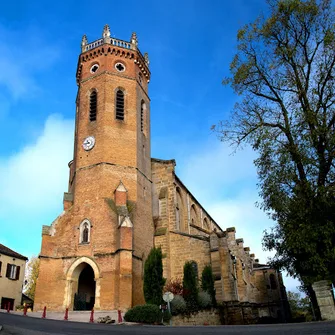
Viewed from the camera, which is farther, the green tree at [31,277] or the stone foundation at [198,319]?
the green tree at [31,277]

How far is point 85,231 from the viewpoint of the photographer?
80.0 ft

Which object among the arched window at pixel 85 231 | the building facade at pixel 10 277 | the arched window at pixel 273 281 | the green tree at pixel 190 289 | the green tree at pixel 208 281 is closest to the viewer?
the green tree at pixel 190 289

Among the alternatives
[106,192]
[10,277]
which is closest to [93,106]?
[106,192]

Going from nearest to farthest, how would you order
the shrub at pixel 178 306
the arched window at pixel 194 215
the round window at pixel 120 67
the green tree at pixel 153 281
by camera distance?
the shrub at pixel 178 306 < the green tree at pixel 153 281 < the round window at pixel 120 67 < the arched window at pixel 194 215

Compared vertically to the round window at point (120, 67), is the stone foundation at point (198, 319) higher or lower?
lower

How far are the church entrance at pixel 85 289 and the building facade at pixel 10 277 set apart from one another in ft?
27.3

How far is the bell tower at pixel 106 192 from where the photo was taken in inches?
882

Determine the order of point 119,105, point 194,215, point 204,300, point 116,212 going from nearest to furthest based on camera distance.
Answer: point 204,300 → point 116,212 → point 119,105 → point 194,215

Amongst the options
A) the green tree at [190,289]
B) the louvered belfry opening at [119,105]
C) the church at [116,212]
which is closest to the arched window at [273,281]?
the church at [116,212]

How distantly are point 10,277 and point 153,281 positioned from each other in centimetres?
1590

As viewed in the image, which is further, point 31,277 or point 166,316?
point 31,277

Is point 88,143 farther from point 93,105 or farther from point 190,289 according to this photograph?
point 190,289

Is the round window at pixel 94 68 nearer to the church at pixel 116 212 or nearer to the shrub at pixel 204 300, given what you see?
the church at pixel 116 212

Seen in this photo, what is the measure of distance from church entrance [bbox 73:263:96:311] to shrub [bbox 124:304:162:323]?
701 cm
